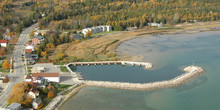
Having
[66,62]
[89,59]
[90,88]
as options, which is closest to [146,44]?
[89,59]

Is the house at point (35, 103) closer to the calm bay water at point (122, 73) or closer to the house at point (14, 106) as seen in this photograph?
the house at point (14, 106)

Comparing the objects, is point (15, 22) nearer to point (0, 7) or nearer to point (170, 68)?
point (0, 7)

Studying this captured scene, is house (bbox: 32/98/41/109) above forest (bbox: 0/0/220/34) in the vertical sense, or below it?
below

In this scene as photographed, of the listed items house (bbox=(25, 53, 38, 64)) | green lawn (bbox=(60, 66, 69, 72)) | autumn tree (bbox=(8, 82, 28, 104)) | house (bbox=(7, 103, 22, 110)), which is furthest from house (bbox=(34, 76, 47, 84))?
house (bbox=(25, 53, 38, 64))

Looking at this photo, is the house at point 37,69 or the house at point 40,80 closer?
the house at point 40,80

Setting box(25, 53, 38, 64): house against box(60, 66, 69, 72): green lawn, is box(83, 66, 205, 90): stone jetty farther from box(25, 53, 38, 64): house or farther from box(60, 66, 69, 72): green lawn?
box(25, 53, 38, 64): house

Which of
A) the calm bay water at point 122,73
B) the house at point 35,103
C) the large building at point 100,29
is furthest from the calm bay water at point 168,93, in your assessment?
the large building at point 100,29

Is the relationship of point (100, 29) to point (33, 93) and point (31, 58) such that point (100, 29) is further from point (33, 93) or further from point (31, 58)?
point (33, 93)

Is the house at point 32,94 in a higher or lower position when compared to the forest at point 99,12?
lower
